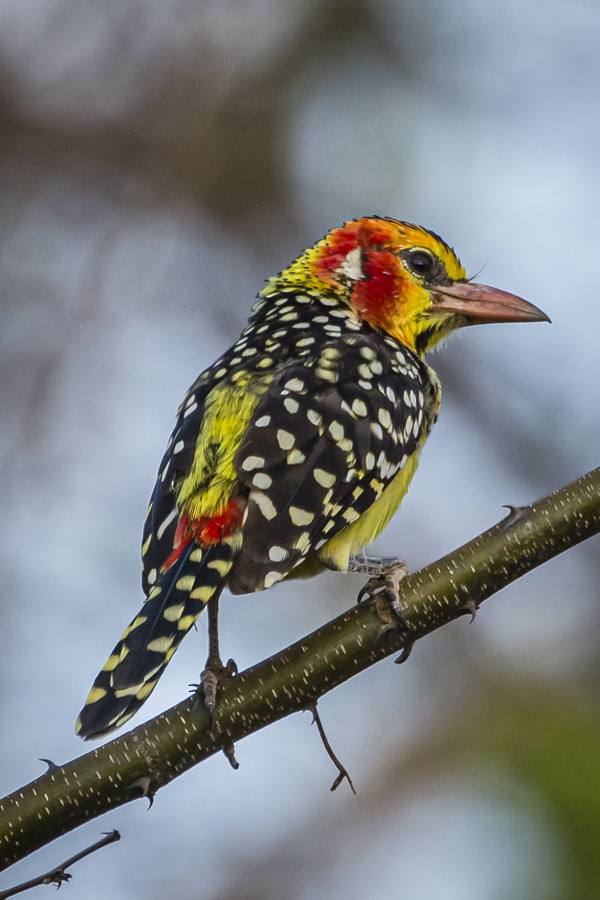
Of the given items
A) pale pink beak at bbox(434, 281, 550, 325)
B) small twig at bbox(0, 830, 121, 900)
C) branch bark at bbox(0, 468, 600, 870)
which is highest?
pale pink beak at bbox(434, 281, 550, 325)

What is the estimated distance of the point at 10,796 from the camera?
7.90 ft

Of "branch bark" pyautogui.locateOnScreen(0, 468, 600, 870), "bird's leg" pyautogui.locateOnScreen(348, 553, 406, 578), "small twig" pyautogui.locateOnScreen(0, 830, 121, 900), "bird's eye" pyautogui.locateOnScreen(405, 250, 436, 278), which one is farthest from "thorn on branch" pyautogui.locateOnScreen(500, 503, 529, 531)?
"bird's eye" pyautogui.locateOnScreen(405, 250, 436, 278)

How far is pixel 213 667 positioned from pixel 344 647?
37 cm

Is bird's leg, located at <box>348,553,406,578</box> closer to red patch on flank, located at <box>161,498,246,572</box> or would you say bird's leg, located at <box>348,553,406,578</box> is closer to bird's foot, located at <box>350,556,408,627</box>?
bird's foot, located at <box>350,556,408,627</box>

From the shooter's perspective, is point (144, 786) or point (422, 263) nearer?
point (144, 786)

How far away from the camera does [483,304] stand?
3932 mm

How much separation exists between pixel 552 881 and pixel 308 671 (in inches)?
46.2

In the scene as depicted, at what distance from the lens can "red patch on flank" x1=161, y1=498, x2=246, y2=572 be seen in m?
2.89

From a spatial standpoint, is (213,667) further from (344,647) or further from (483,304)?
(483,304)

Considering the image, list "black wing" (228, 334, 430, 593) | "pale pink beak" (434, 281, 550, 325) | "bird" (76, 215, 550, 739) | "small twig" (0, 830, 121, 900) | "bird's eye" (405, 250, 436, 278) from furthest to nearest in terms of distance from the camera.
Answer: "bird's eye" (405, 250, 436, 278) → "pale pink beak" (434, 281, 550, 325) → "black wing" (228, 334, 430, 593) → "bird" (76, 215, 550, 739) → "small twig" (0, 830, 121, 900)

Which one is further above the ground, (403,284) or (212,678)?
(403,284)

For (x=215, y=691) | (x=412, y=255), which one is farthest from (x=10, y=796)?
(x=412, y=255)

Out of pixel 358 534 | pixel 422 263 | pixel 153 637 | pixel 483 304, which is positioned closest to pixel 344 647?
pixel 153 637

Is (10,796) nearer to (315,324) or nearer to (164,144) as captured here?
(315,324)
